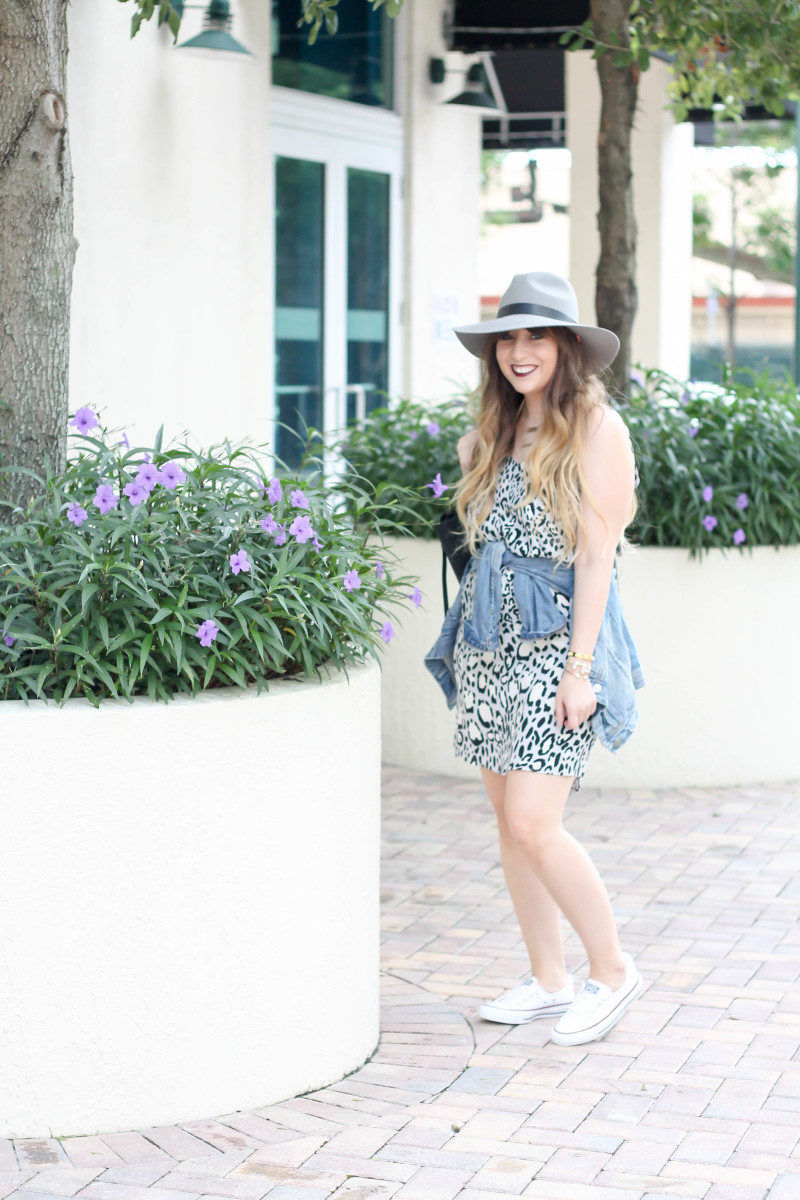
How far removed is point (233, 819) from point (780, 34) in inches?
144

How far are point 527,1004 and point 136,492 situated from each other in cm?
163

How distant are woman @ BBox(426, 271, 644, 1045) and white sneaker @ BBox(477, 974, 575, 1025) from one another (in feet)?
0.04

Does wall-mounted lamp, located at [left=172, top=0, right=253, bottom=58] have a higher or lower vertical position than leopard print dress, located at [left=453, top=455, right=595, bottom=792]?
higher

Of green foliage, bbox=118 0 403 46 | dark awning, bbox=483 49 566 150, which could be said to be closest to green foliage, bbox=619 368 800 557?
green foliage, bbox=118 0 403 46

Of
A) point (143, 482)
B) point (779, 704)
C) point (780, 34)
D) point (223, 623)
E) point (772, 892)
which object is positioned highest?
point (780, 34)

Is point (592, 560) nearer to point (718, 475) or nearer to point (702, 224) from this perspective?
point (718, 475)

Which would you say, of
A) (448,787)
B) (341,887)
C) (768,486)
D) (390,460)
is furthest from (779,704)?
(341,887)

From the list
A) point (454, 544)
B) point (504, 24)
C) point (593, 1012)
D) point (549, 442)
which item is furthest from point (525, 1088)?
point (504, 24)

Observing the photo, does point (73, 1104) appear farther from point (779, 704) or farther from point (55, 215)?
point (779, 704)

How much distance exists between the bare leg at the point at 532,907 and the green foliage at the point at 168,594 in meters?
0.61

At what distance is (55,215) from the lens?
3.74 m

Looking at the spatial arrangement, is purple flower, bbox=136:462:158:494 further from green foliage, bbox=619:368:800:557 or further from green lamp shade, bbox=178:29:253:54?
green lamp shade, bbox=178:29:253:54

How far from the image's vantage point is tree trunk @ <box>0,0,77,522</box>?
3.69m

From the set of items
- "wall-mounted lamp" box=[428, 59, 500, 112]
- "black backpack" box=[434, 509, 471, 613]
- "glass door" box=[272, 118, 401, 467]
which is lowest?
"black backpack" box=[434, 509, 471, 613]
